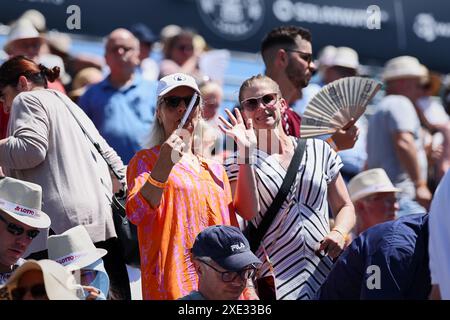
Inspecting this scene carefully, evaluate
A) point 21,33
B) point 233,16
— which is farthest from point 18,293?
point 233,16

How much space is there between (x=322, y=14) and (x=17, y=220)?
288 inches

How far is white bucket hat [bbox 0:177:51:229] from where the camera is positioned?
6.92m

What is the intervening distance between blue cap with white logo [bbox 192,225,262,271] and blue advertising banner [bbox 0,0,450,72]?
4234 millimetres

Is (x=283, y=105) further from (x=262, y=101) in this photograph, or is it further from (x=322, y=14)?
(x=322, y=14)

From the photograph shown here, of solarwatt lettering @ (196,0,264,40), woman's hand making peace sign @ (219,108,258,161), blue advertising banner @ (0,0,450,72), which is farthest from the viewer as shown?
solarwatt lettering @ (196,0,264,40)

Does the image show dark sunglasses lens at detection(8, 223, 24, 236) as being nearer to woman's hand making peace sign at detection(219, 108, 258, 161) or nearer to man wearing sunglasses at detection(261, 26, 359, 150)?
woman's hand making peace sign at detection(219, 108, 258, 161)

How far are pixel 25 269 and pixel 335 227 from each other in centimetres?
233

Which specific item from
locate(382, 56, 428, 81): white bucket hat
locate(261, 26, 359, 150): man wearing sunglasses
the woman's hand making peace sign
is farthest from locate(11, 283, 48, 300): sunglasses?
locate(382, 56, 428, 81): white bucket hat

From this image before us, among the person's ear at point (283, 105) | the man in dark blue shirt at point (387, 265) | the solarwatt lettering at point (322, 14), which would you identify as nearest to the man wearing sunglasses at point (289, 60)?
the person's ear at point (283, 105)

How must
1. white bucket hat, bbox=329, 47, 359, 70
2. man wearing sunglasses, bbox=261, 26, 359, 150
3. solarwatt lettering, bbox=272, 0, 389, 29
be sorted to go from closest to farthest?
man wearing sunglasses, bbox=261, 26, 359, 150 → white bucket hat, bbox=329, 47, 359, 70 → solarwatt lettering, bbox=272, 0, 389, 29

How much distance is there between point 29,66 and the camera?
7855 millimetres
